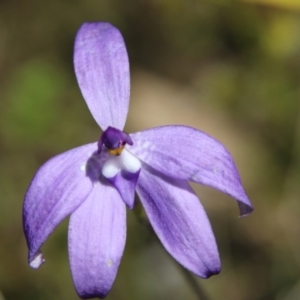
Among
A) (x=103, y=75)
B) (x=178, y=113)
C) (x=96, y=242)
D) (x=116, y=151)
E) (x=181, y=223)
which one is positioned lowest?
(x=178, y=113)

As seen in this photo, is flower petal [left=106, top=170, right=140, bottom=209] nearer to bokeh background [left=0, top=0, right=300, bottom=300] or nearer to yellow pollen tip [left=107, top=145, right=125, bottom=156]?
yellow pollen tip [left=107, top=145, right=125, bottom=156]

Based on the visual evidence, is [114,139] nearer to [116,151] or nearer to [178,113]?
[116,151]

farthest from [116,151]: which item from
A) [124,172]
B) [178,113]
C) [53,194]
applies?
[178,113]

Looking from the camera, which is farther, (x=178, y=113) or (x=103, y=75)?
(x=178, y=113)

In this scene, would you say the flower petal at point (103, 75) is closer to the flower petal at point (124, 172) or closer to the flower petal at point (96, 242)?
the flower petal at point (124, 172)

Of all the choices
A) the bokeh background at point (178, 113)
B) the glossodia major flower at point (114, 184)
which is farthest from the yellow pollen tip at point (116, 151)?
the bokeh background at point (178, 113)

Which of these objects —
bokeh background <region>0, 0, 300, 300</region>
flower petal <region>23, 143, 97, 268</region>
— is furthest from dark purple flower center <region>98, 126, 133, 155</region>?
bokeh background <region>0, 0, 300, 300</region>

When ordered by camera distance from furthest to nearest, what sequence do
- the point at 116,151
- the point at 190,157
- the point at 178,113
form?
the point at 178,113
the point at 116,151
the point at 190,157
